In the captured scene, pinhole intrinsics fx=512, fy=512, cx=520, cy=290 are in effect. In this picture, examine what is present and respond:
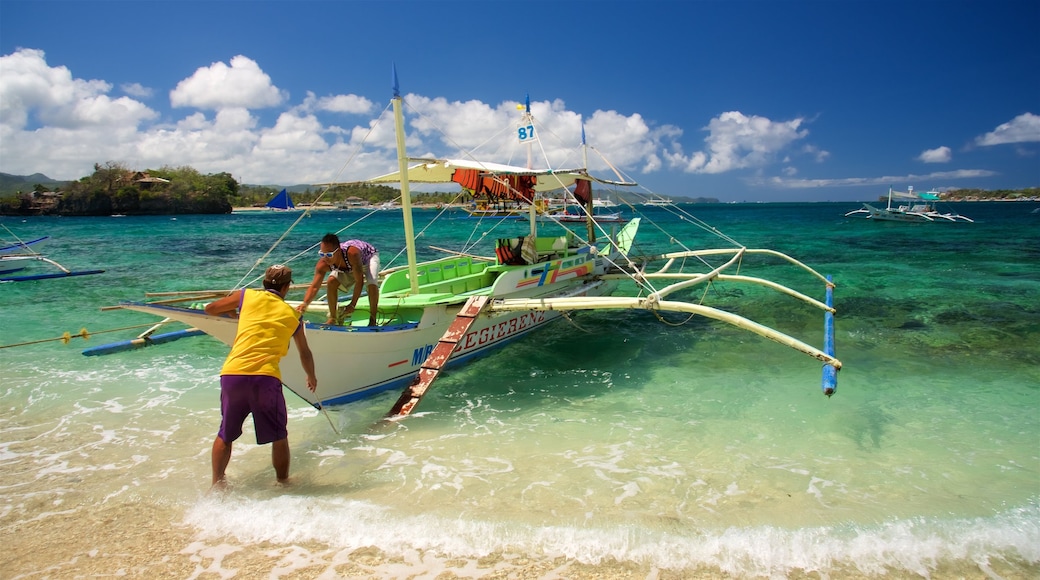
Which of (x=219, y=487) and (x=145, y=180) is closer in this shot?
(x=219, y=487)

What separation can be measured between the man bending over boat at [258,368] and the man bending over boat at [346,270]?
2.45 meters

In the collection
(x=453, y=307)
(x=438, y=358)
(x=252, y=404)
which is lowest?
(x=438, y=358)

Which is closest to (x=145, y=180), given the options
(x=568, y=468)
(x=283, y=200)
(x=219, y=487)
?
(x=283, y=200)

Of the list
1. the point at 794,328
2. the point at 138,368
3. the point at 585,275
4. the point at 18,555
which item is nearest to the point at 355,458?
the point at 18,555

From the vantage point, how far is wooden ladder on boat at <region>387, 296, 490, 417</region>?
5898mm

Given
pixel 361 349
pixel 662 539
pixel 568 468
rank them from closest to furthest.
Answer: pixel 662 539
pixel 568 468
pixel 361 349

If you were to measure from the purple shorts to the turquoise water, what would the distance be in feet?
2.07

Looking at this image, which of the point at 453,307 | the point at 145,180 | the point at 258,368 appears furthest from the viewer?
the point at 145,180

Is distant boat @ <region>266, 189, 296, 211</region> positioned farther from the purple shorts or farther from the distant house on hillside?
the distant house on hillside

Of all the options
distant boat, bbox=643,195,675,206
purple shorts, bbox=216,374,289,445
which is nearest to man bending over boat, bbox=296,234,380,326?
purple shorts, bbox=216,374,289,445

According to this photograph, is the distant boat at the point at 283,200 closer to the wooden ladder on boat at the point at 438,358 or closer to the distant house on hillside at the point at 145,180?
the wooden ladder on boat at the point at 438,358

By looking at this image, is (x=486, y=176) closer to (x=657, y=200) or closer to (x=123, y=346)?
(x=657, y=200)

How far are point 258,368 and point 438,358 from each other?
267cm

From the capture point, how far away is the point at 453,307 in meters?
7.37
